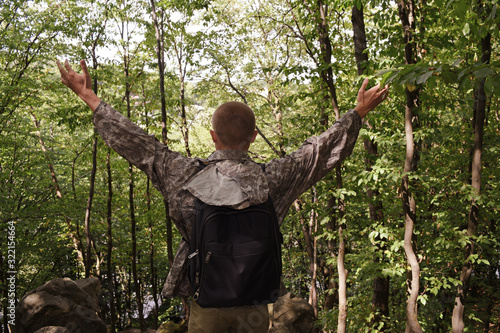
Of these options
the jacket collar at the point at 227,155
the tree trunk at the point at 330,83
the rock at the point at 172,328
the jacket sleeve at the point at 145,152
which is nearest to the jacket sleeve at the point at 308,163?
the jacket collar at the point at 227,155

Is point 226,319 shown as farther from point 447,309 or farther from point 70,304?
point 70,304

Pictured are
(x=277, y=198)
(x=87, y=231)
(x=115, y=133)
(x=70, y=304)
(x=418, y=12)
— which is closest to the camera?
(x=115, y=133)

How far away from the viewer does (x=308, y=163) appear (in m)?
2.24

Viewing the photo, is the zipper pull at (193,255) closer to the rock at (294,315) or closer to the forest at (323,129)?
the forest at (323,129)

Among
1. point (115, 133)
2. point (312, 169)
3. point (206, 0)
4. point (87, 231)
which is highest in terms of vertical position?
point (206, 0)

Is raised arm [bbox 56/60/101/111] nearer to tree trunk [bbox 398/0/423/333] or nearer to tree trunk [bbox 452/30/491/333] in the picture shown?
tree trunk [bbox 398/0/423/333]

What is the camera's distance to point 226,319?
1.92m

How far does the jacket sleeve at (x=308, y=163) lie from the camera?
84.6 inches

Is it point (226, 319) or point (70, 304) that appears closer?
point (226, 319)

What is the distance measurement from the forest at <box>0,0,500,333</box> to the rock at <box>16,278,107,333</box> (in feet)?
4.44

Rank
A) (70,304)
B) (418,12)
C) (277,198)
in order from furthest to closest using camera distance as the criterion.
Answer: (70,304)
(418,12)
(277,198)

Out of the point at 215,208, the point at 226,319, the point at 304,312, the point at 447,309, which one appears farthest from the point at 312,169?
the point at 304,312

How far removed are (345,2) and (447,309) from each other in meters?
8.74

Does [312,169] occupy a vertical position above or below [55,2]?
below
